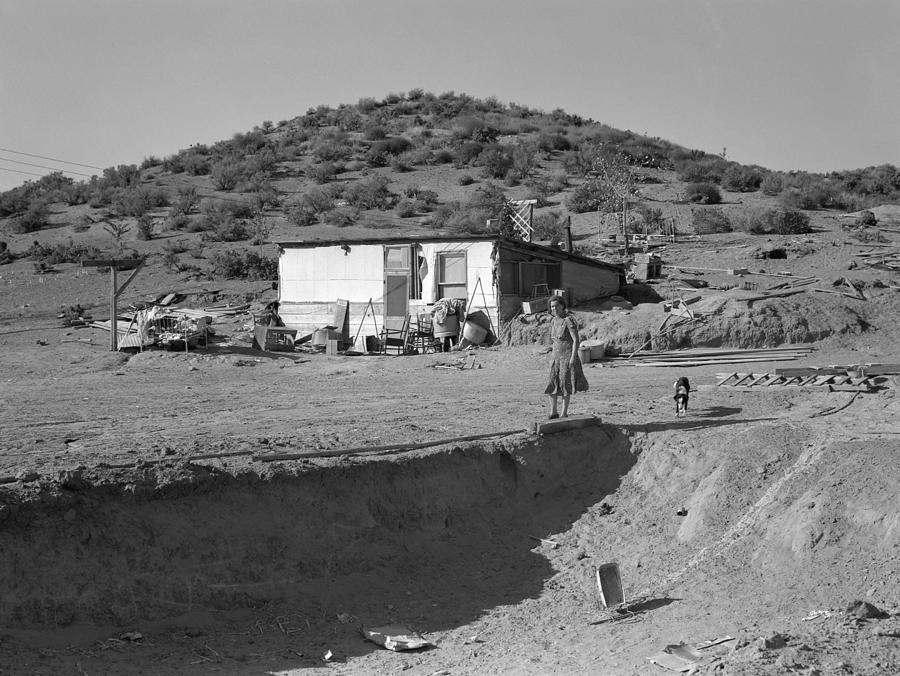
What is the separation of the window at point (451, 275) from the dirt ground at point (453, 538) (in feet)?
35.3

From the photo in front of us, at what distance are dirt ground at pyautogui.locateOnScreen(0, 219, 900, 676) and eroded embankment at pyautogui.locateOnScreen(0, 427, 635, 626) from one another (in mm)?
20

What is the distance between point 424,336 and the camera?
25.9 metres

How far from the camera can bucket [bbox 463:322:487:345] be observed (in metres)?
25.1

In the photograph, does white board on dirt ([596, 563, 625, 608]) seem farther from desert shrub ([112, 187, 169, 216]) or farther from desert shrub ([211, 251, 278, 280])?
desert shrub ([112, 187, 169, 216])

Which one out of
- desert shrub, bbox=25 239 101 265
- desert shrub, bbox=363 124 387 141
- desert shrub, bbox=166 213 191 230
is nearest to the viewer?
desert shrub, bbox=25 239 101 265

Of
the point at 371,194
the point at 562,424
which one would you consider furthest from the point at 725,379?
the point at 371,194

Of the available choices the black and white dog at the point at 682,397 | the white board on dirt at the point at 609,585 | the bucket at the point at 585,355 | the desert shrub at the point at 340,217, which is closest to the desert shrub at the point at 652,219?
the desert shrub at the point at 340,217

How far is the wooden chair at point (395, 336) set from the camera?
26.0 meters

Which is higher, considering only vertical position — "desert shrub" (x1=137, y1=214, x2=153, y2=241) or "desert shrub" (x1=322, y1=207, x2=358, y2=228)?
"desert shrub" (x1=322, y1=207, x2=358, y2=228)

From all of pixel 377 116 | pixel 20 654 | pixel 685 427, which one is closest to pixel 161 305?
pixel 685 427

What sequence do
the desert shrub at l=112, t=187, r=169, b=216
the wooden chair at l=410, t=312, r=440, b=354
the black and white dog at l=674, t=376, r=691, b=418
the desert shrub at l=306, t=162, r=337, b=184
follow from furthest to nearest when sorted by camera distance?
the desert shrub at l=306, t=162, r=337, b=184 < the desert shrub at l=112, t=187, r=169, b=216 < the wooden chair at l=410, t=312, r=440, b=354 < the black and white dog at l=674, t=376, r=691, b=418

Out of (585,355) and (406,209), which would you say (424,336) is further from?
(406,209)

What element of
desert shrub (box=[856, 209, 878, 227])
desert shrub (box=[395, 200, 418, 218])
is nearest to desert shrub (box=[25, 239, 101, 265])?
desert shrub (box=[395, 200, 418, 218])

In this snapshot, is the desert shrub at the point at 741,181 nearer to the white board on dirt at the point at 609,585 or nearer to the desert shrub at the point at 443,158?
the desert shrub at the point at 443,158
